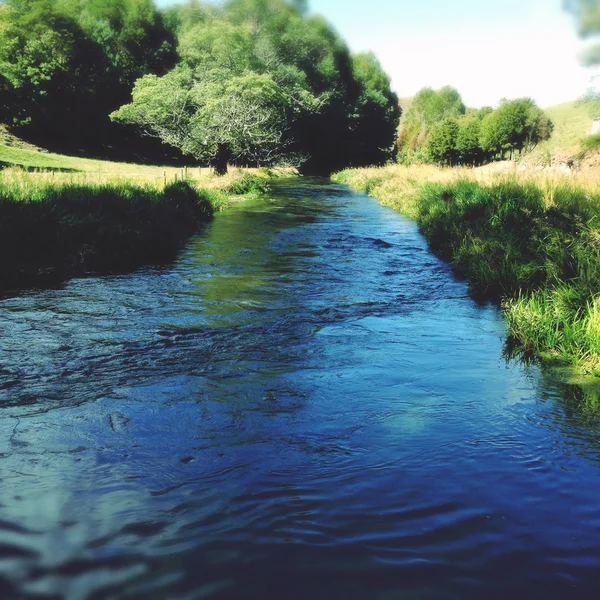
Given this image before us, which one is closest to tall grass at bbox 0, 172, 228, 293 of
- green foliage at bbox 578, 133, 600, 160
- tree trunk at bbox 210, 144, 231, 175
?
green foliage at bbox 578, 133, 600, 160

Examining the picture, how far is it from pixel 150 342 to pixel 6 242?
15.4 ft

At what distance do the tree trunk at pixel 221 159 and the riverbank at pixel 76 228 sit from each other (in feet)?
61.8

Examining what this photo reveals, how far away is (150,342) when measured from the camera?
711 centimetres

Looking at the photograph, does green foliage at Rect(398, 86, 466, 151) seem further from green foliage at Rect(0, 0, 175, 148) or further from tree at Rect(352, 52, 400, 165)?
green foliage at Rect(0, 0, 175, 148)

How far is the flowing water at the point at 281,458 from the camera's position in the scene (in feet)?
10.5

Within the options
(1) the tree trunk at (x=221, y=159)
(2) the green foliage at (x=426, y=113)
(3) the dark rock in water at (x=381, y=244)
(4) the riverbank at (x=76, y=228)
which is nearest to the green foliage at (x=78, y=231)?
(4) the riverbank at (x=76, y=228)

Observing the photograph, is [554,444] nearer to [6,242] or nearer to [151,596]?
[151,596]

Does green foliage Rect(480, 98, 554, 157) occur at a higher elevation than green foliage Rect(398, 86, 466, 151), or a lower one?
lower

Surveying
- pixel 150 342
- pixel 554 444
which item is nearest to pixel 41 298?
pixel 150 342

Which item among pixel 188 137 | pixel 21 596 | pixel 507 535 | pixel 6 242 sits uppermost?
pixel 188 137

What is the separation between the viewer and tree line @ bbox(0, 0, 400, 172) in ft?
113

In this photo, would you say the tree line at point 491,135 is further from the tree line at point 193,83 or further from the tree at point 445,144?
the tree line at point 193,83

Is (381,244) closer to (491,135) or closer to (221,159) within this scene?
(221,159)

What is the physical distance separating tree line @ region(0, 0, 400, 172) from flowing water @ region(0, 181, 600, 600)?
26.6 meters
